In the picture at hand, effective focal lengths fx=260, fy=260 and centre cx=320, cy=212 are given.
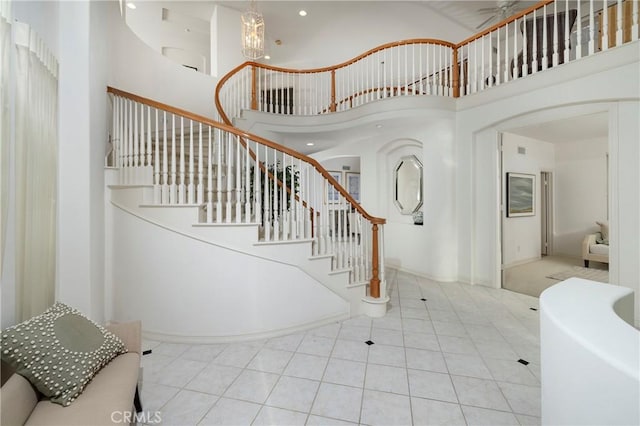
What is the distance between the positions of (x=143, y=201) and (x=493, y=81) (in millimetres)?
5147

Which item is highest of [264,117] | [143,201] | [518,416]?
[264,117]

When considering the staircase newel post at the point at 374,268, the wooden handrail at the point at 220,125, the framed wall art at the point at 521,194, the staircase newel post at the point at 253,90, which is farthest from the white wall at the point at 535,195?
the staircase newel post at the point at 253,90

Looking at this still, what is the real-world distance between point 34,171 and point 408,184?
5.23 m

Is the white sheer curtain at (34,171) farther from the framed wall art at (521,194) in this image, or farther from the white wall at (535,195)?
the framed wall art at (521,194)

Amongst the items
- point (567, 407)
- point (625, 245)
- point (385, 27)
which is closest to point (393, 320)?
point (567, 407)

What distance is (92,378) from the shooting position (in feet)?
4.50

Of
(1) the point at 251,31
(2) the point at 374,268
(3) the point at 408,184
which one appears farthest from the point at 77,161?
(3) the point at 408,184

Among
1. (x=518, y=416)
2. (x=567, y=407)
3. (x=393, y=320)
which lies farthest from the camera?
(x=393, y=320)

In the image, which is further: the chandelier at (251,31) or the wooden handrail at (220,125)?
the chandelier at (251,31)

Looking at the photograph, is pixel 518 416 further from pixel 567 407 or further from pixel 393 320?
pixel 393 320

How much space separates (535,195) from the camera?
5.60 metres

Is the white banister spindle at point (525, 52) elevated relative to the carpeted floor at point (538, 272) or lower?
elevated

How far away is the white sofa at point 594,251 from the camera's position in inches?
191

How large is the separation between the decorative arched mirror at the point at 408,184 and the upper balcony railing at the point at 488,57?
4.42 feet
